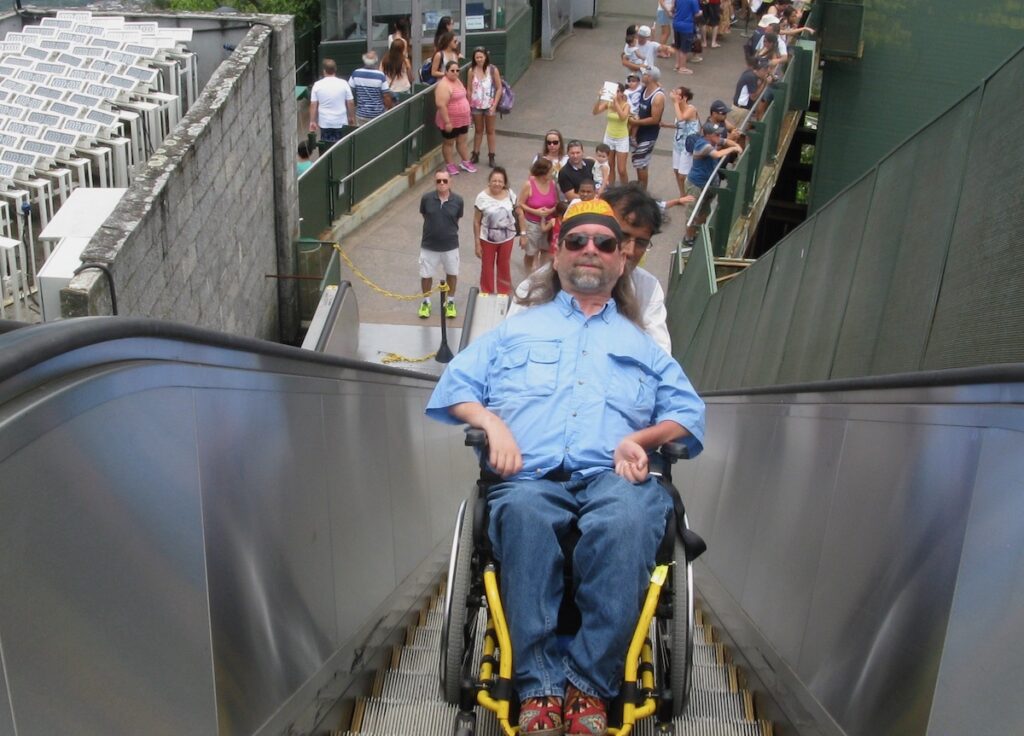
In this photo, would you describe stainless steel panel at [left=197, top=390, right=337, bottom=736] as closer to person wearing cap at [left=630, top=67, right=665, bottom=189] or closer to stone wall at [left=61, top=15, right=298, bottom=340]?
stone wall at [left=61, top=15, right=298, bottom=340]

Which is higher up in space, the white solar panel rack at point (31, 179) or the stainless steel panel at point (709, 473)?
the white solar panel rack at point (31, 179)

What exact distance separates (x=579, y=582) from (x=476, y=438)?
Result: 0.54 meters

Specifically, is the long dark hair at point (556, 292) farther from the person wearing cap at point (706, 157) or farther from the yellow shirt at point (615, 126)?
the yellow shirt at point (615, 126)

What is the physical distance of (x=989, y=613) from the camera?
2.65 metres

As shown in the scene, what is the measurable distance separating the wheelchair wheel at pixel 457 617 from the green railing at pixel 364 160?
1100 centimetres

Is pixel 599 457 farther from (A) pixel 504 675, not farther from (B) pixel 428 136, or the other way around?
(B) pixel 428 136

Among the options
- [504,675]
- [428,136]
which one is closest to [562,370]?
[504,675]

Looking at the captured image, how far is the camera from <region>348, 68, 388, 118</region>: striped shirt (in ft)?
56.4

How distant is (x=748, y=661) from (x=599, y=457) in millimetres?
1137

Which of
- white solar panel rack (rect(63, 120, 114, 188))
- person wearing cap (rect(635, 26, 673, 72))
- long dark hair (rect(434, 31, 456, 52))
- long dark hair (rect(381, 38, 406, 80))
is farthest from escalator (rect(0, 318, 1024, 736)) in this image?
person wearing cap (rect(635, 26, 673, 72))

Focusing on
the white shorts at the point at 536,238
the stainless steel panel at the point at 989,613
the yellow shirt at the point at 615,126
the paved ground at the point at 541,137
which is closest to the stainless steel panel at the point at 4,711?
Answer: the stainless steel panel at the point at 989,613

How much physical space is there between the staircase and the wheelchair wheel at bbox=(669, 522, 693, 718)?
369 millimetres

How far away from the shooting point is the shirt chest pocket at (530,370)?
421cm

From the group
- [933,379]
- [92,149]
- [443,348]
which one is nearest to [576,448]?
[933,379]
